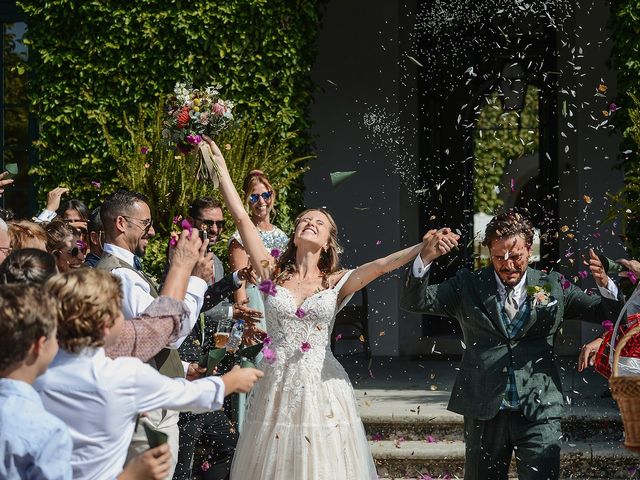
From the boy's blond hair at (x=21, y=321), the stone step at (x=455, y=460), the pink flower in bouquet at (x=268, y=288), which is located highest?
the pink flower in bouquet at (x=268, y=288)

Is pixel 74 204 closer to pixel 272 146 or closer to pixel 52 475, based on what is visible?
pixel 272 146

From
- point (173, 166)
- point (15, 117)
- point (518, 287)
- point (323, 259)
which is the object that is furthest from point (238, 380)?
point (15, 117)

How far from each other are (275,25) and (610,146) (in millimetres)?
3614

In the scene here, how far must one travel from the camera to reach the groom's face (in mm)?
5430

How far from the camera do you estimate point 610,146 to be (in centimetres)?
1005

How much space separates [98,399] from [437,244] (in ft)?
7.36

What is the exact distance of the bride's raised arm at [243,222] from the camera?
5.48m

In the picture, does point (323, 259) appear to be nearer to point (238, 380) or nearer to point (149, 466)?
point (238, 380)

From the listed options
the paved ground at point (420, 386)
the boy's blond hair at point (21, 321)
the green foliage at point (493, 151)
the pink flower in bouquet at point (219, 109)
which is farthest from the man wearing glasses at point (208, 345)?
the green foliage at point (493, 151)

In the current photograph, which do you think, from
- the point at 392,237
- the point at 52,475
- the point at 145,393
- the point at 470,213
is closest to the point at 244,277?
the point at 145,393

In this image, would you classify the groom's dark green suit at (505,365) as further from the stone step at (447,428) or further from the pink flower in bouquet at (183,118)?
the stone step at (447,428)

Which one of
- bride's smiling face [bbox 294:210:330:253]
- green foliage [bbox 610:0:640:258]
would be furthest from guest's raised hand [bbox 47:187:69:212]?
green foliage [bbox 610:0:640:258]

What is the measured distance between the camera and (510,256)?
544cm

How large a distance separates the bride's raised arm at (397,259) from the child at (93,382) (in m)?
2.02
